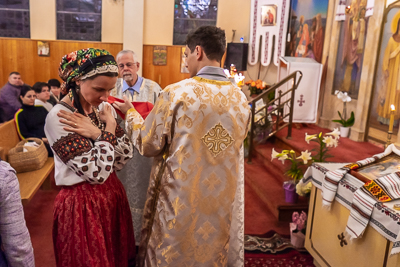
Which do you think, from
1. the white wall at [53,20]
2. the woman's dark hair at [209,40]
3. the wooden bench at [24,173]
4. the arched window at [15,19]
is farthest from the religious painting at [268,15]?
the woman's dark hair at [209,40]

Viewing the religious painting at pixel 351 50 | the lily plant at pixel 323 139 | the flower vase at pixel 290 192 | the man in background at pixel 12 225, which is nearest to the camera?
the man in background at pixel 12 225

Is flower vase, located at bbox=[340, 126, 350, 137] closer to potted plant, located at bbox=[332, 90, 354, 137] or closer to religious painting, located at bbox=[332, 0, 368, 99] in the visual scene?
potted plant, located at bbox=[332, 90, 354, 137]

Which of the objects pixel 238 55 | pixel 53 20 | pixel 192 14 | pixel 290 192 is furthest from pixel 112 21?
pixel 290 192

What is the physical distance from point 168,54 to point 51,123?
9377mm

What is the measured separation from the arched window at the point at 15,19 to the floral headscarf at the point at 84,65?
32.1 feet

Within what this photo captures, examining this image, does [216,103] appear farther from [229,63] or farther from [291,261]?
[229,63]

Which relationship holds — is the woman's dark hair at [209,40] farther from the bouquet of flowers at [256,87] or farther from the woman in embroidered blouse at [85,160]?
the bouquet of flowers at [256,87]

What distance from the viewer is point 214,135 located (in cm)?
206

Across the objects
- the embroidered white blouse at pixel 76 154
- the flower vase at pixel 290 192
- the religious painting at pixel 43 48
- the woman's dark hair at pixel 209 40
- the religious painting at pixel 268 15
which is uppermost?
the religious painting at pixel 268 15

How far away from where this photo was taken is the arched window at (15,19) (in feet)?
33.0

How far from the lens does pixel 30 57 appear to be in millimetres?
10383

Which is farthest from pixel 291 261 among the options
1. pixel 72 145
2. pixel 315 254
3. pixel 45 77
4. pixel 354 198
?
pixel 45 77

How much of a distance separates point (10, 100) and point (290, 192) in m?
5.20

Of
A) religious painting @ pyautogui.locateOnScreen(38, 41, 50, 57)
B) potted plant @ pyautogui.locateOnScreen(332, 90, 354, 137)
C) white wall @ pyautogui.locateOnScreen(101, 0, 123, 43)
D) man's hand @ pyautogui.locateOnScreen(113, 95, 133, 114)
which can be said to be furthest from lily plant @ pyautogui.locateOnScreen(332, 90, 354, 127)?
religious painting @ pyautogui.locateOnScreen(38, 41, 50, 57)
